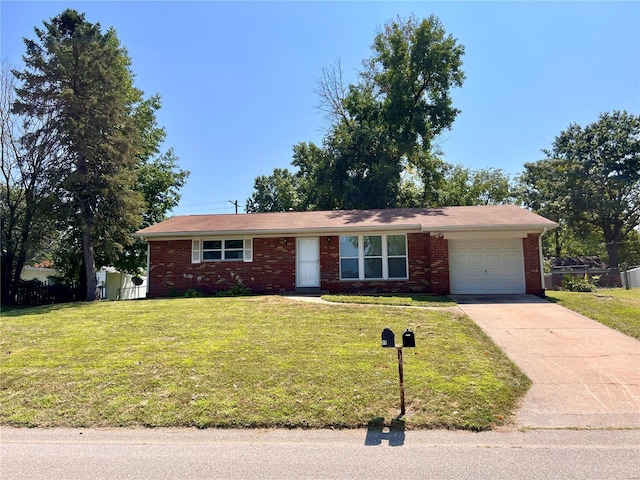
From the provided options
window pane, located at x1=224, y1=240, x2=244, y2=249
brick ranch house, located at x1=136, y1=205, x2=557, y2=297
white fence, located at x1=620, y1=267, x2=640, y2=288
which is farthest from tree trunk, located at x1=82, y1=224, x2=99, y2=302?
white fence, located at x1=620, y1=267, x2=640, y2=288

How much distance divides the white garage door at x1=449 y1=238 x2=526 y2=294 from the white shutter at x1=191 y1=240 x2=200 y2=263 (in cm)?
967

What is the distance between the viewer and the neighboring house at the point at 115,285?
86.4 feet

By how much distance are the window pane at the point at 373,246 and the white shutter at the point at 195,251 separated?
661 cm

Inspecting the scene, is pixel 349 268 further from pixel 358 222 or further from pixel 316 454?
pixel 316 454

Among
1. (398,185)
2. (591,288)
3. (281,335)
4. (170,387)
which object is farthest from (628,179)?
(170,387)

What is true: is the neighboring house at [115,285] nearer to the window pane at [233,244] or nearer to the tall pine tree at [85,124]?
the tall pine tree at [85,124]

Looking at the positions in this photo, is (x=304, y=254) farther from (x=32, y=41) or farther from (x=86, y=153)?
(x=32, y=41)

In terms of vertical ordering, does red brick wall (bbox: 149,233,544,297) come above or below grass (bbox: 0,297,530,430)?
above

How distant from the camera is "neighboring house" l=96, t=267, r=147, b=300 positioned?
2633 cm

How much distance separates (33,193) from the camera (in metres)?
16.7

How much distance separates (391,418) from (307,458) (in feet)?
4.04

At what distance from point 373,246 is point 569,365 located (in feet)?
31.2

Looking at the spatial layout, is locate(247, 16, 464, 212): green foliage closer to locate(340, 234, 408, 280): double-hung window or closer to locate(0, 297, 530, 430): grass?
locate(340, 234, 408, 280): double-hung window

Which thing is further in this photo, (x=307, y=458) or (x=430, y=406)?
(x=430, y=406)
